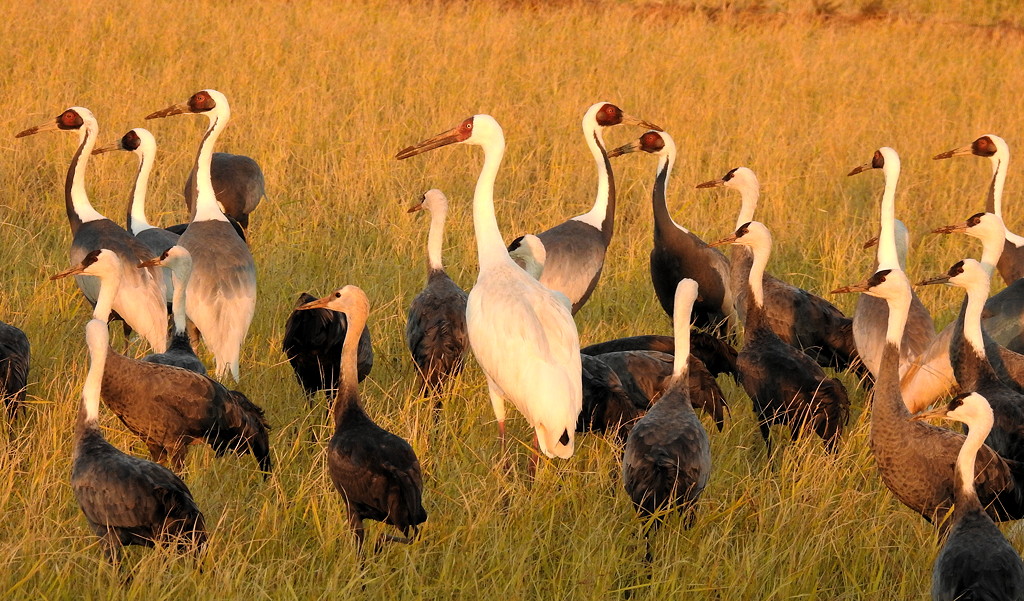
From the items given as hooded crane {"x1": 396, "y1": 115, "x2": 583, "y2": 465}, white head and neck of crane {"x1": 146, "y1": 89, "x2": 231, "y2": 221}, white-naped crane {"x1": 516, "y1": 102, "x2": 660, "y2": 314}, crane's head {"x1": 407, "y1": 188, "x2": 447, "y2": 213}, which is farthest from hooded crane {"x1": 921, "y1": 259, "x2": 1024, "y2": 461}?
white head and neck of crane {"x1": 146, "y1": 89, "x2": 231, "y2": 221}

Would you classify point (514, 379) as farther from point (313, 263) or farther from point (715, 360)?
point (313, 263)

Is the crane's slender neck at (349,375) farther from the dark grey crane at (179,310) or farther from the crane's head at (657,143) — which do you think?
the crane's head at (657,143)

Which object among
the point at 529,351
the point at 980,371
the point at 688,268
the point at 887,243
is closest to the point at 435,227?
the point at 688,268

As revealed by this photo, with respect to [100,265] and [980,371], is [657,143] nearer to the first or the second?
[980,371]

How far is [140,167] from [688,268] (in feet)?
12.7

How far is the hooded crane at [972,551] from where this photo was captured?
3.96 metres

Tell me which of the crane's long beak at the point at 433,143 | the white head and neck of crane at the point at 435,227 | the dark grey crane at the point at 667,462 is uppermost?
the crane's long beak at the point at 433,143

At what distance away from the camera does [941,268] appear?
955cm

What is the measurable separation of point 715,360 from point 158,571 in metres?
3.68

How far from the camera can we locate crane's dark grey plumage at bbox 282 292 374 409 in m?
6.18

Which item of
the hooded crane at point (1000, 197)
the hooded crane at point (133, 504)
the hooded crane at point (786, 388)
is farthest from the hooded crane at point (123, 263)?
the hooded crane at point (1000, 197)

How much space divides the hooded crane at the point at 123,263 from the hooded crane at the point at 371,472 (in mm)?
2185

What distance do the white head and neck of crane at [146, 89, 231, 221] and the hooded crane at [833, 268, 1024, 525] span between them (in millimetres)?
4141

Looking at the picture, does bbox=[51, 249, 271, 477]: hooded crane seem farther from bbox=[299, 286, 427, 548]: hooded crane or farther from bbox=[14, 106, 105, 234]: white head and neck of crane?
bbox=[14, 106, 105, 234]: white head and neck of crane
